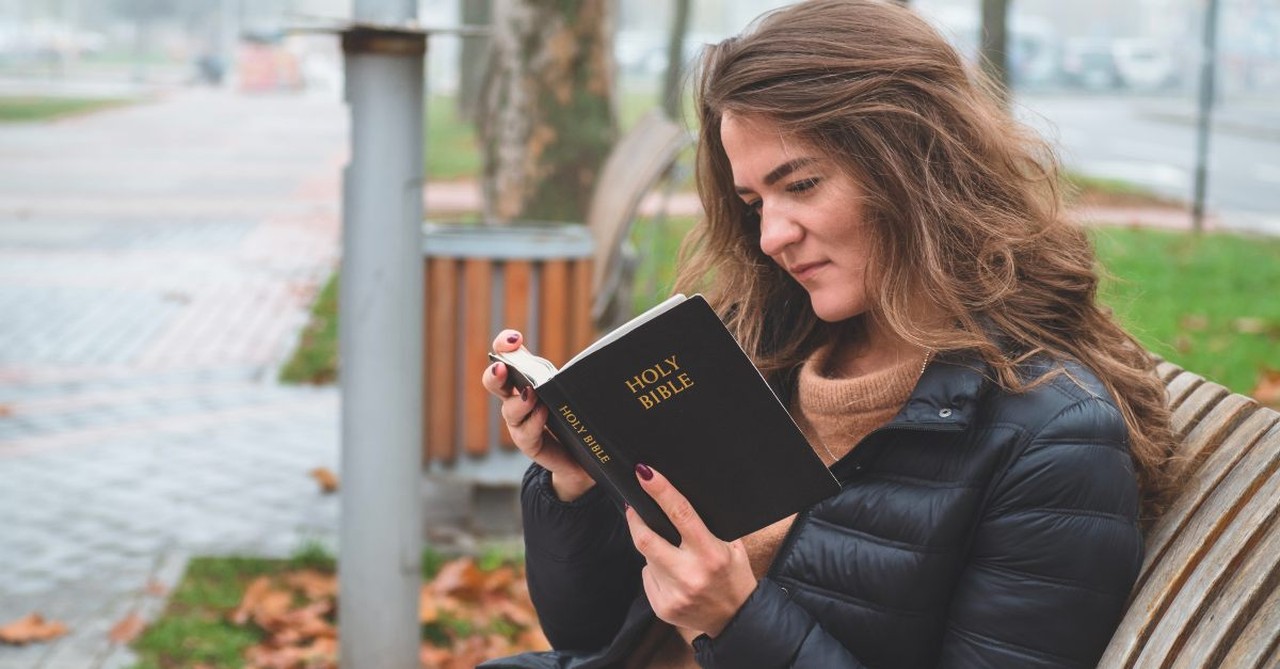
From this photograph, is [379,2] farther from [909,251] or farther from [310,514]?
[310,514]

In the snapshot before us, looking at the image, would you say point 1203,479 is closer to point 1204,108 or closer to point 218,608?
point 218,608

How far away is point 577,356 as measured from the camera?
69.2 inches

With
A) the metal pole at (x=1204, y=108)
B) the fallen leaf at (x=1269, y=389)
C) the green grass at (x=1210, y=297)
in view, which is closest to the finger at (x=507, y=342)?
the green grass at (x=1210, y=297)

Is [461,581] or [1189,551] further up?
[1189,551]

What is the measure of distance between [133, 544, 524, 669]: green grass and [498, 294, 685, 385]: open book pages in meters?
2.50

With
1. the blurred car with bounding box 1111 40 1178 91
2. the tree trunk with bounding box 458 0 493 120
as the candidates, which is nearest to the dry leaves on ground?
the tree trunk with bounding box 458 0 493 120

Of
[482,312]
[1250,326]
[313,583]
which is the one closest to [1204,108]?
[1250,326]

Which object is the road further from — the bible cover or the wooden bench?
the bible cover

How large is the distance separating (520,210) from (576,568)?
5.70 meters

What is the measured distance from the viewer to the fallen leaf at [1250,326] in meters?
7.91

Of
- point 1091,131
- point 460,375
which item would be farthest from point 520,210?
point 1091,131

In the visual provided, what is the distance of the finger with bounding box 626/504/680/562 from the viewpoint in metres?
1.87

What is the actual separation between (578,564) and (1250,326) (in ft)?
21.5

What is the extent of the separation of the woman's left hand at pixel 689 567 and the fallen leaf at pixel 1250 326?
6670 millimetres
